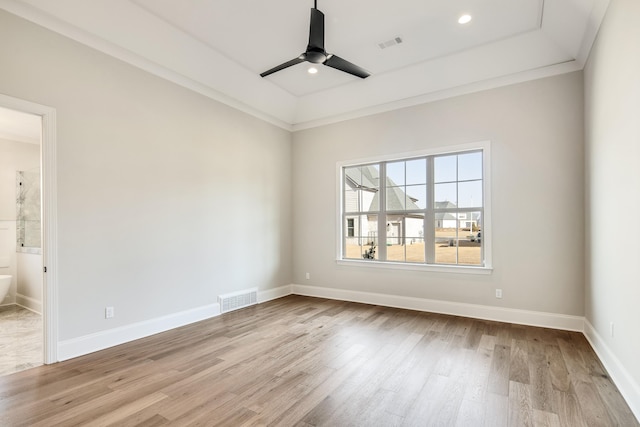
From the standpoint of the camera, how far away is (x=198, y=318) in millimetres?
4379

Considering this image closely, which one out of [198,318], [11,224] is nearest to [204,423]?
[198,318]

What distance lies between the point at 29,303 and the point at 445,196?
6.70 meters

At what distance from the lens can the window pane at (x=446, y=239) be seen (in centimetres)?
475

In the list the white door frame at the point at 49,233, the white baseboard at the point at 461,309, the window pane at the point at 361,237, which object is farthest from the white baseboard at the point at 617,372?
the white door frame at the point at 49,233

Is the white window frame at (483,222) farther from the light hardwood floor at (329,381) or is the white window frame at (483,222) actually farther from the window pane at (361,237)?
the light hardwood floor at (329,381)

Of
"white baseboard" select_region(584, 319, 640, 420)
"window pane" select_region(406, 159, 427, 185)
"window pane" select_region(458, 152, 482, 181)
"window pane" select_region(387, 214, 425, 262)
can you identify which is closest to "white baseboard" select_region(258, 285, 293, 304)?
"window pane" select_region(387, 214, 425, 262)

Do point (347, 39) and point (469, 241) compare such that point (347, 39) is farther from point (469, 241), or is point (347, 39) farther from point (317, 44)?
point (469, 241)

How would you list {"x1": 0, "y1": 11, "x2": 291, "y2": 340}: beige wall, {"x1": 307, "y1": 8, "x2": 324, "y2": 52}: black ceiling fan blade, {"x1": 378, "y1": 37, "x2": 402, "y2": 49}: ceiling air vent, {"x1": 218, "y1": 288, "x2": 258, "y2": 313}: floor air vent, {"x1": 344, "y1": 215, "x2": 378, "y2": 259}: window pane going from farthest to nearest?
{"x1": 344, "y1": 215, "x2": 378, "y2": 259}: window pane → {"x1": 218, "y1": 288, "x2": 258, "y2": 313}: floor air vent → {"x1": 378, "y1": 37, "x2": 402, "y2": 49}: ceiling air vent → {"x1": 0, "y1": 11, "x2": 291, "y2": 340}: beige wall → {"x1": 307, "y1": 8, "x2": 324, "y2": 52}: black ceiling fan blade

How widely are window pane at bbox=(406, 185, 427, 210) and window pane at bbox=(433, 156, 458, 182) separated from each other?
270 millimetres

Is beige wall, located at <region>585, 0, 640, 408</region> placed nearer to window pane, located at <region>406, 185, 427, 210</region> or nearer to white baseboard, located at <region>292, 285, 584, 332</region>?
white baseboard, located at <region>292, 285, 584, 332</region>

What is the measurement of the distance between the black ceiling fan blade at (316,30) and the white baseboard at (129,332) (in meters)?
3.54

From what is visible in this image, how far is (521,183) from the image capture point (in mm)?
4172

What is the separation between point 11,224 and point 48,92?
146 inches

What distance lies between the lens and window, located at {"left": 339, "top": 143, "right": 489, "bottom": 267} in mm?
4617
